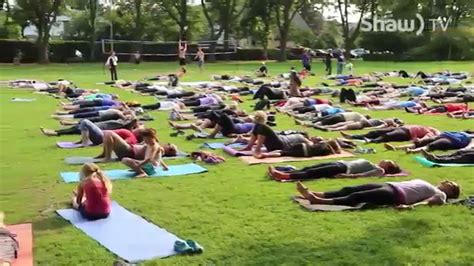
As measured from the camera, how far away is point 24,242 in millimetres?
6977

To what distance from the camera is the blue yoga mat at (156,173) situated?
1022 centimetres

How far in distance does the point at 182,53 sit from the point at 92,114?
22582 mm

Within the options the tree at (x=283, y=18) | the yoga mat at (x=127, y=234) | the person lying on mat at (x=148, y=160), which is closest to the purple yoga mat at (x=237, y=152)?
the person lying on mat at (x=148, y=160)

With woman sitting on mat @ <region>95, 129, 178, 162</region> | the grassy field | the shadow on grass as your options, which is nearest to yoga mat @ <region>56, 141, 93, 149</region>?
the grassy field

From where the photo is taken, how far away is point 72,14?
3145 inches

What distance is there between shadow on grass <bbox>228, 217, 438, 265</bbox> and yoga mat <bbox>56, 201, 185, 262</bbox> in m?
0.99

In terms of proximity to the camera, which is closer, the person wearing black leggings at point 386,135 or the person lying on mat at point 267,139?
the person lying on mat at point 267,139

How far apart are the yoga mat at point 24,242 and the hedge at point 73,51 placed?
47.8 metres

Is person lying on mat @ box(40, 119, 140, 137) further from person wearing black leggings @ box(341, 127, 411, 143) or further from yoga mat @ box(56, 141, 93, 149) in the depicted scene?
person wearing black leggings @ box(341, 127, 411, 143)

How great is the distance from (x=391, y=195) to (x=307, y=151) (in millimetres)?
3563

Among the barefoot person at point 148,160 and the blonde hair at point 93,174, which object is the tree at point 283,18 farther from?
the blonde hair at point 93,174

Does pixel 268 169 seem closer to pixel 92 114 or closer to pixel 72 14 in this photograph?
pixel 92 114

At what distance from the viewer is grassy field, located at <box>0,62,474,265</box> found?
640cm

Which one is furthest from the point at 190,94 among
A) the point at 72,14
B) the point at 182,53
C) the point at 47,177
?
the point at 72,14
